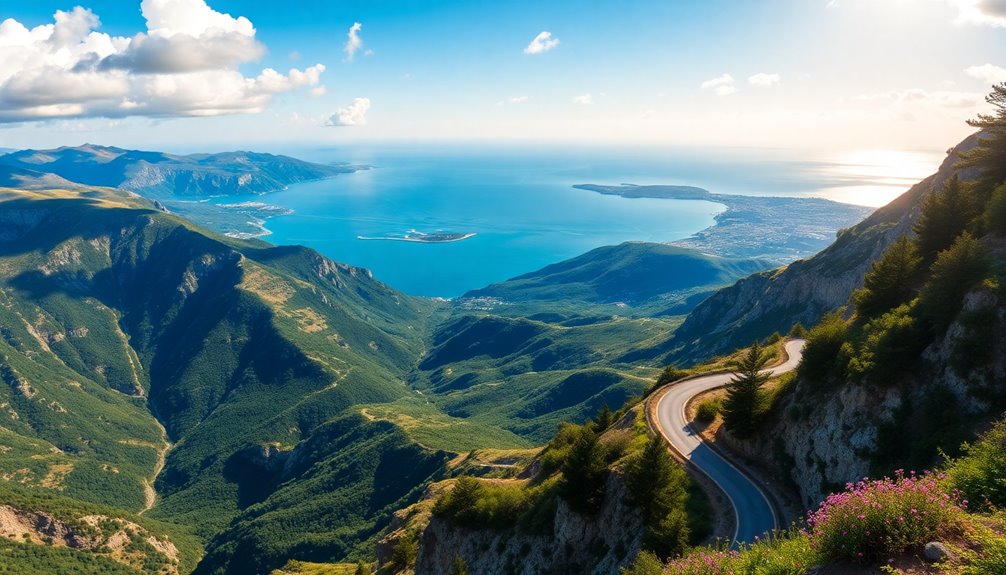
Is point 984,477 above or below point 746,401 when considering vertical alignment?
above

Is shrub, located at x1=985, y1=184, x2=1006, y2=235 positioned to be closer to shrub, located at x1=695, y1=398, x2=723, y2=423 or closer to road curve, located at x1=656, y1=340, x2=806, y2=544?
road curve, located at x1=656, y1=340, x2=806, y2=544

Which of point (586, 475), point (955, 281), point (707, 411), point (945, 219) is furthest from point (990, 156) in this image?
point (586, 475)

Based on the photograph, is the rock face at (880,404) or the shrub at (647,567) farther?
the rock face at (880,404)

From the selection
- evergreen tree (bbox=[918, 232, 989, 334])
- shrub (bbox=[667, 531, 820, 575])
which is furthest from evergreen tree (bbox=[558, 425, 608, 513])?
evergreen tree (bbox=[918, 232, 989, 334])

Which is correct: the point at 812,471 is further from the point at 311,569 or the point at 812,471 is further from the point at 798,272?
Answer: the point at 798,272

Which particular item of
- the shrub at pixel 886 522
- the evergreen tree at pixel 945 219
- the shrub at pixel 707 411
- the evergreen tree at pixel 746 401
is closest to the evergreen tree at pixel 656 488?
the evergreen tree at pixel 746 401

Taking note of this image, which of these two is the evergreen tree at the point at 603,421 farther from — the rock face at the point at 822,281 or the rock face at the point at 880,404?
the rock face at the point at 822,281

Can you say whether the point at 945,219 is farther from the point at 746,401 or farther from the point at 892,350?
the point at 746,401
